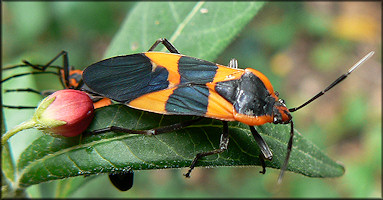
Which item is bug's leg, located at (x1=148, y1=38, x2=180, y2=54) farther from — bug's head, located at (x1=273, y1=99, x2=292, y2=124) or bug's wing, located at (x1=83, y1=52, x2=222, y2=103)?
bug's head, located at (x1=273, y1=99, x2=292, y2=124)

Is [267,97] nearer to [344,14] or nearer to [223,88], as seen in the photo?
[223,88]

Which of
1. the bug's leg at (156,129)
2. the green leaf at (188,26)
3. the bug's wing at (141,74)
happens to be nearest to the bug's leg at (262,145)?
the bug's leg at (156,129)

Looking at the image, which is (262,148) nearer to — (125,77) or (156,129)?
(156,129)

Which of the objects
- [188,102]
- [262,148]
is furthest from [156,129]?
[262,148]

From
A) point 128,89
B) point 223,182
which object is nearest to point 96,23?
point 223,182

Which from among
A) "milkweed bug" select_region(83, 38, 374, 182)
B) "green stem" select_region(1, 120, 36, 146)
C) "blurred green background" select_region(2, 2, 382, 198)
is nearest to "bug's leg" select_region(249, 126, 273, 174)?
"milkweed bug" select_region(83, 38, 374, 182)
